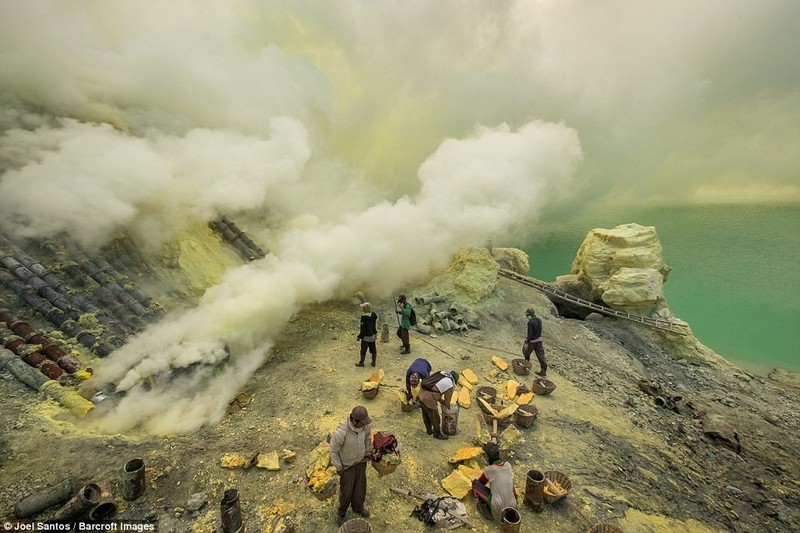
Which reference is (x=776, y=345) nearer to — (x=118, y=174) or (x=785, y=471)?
(x=785, y=471)

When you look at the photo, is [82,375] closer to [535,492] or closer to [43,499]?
[43,499]

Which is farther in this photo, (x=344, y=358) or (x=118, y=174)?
(x=118, y=174)

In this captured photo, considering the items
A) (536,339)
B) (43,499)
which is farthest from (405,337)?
(43,499)

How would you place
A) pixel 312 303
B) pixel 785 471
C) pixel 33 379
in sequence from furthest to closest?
pixel 312 303
pixel 785 471
pixel 33 379

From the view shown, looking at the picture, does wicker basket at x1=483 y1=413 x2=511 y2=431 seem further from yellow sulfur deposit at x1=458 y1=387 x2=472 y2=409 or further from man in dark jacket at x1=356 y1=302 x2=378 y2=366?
man in dark jacket at x1=356 y1=302 x2=378 y2=366

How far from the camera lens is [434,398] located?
218 inches

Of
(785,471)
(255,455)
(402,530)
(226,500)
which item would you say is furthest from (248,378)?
(785,471)

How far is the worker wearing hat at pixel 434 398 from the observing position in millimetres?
5520

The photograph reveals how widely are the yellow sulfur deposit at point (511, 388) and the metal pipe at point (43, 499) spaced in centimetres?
702

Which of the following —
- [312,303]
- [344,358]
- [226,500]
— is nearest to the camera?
[226,500]

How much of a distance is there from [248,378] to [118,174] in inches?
303

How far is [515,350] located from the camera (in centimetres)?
996

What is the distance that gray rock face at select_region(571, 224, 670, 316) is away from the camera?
1370 centimetres

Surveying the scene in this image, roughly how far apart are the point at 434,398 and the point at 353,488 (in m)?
1.84
